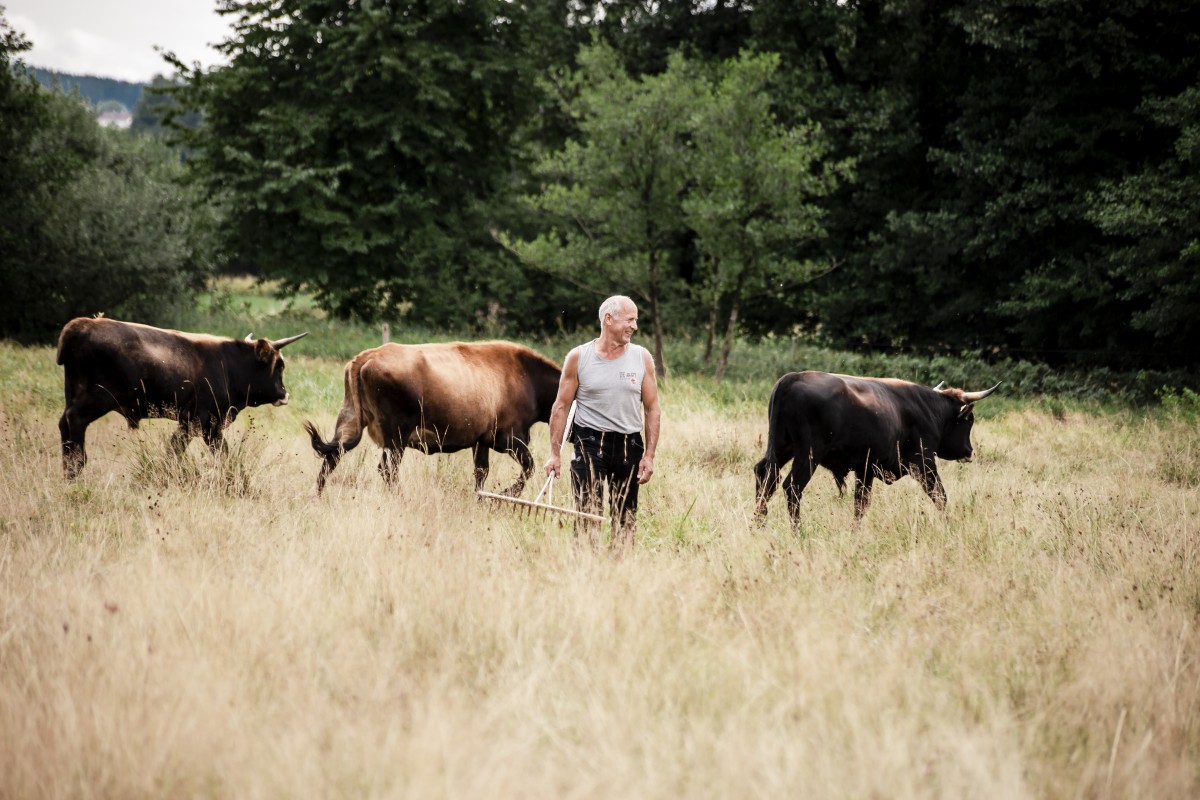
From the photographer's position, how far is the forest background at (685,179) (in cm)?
1750

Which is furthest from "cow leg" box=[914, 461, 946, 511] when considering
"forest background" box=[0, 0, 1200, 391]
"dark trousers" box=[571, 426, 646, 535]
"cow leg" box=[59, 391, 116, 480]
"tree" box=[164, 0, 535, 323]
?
"tree" box=[164, 0, 535, 323]

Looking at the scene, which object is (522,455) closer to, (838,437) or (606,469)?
(606,469)

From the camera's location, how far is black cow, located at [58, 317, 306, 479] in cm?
759

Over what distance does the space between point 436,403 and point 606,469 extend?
239 centimetres

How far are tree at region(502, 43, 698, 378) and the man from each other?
1360 centimetres

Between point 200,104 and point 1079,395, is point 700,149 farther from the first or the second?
point 200,104

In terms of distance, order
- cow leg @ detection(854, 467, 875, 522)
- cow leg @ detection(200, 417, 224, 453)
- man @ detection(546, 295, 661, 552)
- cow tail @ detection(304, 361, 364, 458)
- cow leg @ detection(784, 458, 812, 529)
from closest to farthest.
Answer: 1. man @ detection(546, 295, 661, 552)
2. cow leg @ detection(784, 458, 812, 529)
3. cow leg @ detection(854, 467, 875, 522)
4. cow tail @ detection(304, 361, 364, 458)
5. cow leg @ detection(200, 417, 224, 453)

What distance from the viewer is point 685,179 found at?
Answer: 18.5 m

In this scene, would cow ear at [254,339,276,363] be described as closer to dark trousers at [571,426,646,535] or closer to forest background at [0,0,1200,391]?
dark trousers at [571,426,646,535]

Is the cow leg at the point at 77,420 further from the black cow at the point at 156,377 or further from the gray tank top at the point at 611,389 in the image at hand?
the gray tank top at the point at 611,389

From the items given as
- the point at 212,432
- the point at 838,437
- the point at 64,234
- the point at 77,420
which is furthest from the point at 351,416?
the point at 64,234

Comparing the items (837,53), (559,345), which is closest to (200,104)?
(559,345)

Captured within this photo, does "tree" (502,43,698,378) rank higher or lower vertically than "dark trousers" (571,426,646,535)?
higher

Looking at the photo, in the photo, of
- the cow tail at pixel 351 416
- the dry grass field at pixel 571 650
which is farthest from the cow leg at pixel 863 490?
the cow tail at pixel 351 416
